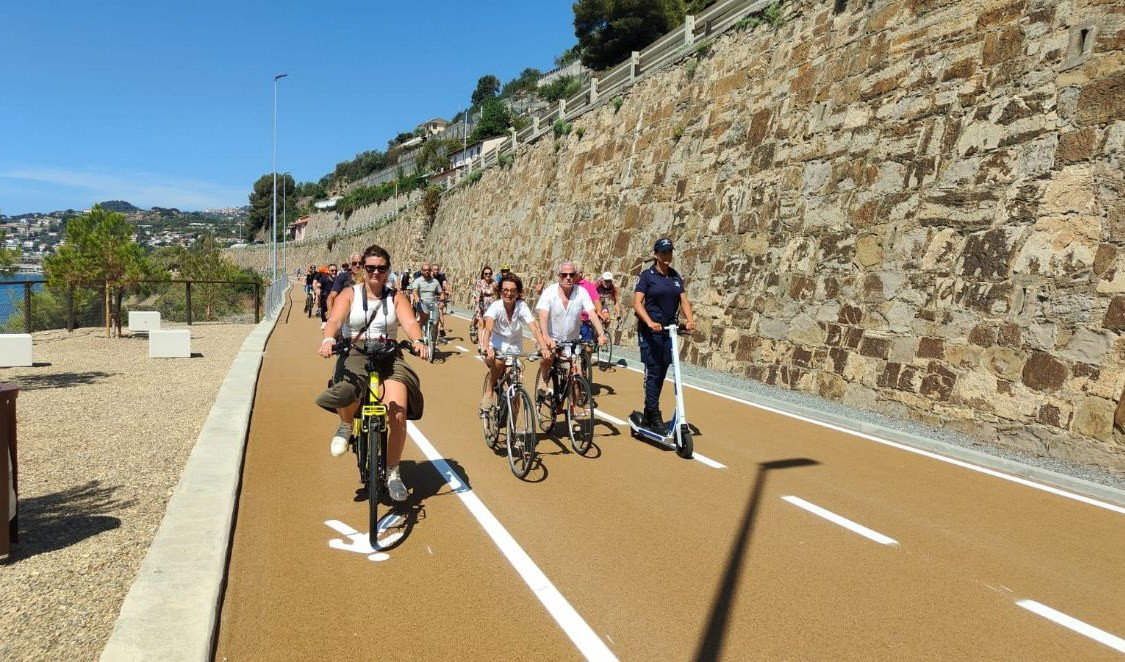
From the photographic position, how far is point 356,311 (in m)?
5.44

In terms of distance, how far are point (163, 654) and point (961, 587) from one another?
170 inches

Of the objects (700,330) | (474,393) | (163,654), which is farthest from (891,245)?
(163,654)

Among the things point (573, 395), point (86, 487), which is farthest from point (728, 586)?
point (86, 487)

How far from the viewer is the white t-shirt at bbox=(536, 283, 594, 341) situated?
759cm

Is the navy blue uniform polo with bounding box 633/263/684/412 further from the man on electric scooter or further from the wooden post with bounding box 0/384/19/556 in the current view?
the wooden post with bounding box 0/384/19/556

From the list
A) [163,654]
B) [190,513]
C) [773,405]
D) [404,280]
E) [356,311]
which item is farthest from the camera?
[404,280]

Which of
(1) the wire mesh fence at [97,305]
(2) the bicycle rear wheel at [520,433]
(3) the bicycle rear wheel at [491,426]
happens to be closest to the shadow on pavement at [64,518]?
(2) the bicycle rear wheel at [520,433]

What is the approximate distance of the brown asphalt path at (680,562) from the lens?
358cm

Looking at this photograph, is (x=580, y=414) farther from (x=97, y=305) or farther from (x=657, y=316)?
(x=97, y=305)

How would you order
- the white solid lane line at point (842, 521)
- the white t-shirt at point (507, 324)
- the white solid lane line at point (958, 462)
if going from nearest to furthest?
1. the white solid lane line at point (842, 521)
2. the white solid lane line at point (958, 462)
3. the white t-shirt at point (507, 324)

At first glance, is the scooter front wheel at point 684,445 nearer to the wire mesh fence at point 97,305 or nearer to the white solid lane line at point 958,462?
the white solid lane line at point 958,462

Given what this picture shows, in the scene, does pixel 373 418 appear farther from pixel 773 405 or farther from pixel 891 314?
pixel 891 314

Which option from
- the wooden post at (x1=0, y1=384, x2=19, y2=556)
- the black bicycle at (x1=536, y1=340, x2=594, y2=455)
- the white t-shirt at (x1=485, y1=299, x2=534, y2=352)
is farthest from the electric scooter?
the wooden post at (x1=0, y1=384, x2=19, y2=556)

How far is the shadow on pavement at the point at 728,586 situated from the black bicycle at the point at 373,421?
2.24 meters
